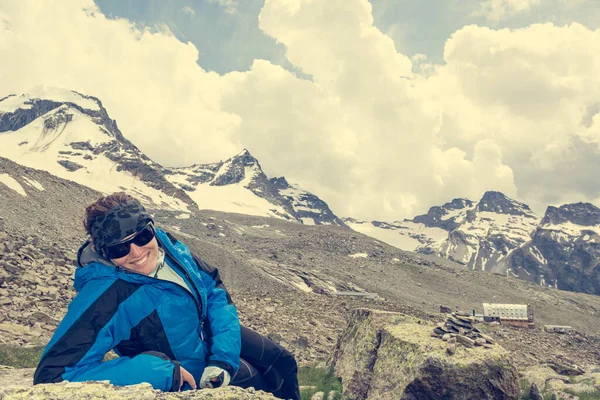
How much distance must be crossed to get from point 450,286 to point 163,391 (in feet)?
317

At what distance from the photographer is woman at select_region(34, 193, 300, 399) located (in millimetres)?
3201

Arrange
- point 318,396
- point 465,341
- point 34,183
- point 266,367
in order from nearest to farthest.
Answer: point 266,367
point 465,341
point 318,396
point 34,183

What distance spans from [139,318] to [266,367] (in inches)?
59.7

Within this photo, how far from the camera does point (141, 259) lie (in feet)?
12.2

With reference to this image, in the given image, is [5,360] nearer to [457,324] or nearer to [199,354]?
[199,354]

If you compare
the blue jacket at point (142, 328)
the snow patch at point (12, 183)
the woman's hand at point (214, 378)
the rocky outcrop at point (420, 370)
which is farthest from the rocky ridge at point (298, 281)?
the woman's hand at point (214, 378)

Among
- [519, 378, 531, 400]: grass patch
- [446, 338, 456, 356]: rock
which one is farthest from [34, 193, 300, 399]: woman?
[519, 378, 531, 400]: grass patch

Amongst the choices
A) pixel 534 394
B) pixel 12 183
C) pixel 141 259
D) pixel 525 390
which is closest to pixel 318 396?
pixel 534 394

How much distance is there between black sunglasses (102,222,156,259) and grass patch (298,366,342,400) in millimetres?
6979

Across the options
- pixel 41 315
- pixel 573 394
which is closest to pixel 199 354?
pixel 573 394

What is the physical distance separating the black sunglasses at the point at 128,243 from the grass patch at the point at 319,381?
22.9 feet

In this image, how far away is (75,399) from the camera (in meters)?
2.78

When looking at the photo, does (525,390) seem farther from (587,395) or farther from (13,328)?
(13,328)

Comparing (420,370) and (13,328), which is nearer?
(420,370)
